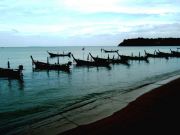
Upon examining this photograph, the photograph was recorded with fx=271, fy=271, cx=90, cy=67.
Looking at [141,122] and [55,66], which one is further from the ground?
[55,66]

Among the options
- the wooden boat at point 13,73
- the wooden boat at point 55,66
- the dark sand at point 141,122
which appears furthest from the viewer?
the wooden boat at point 55,66

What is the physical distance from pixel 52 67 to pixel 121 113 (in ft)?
118

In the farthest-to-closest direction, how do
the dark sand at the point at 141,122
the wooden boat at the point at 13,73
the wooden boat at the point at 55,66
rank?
1. the wooden boat at the point at 55,66
2. the wooden boat at the point at 13,73
3. the dark sand at the point at 141,122

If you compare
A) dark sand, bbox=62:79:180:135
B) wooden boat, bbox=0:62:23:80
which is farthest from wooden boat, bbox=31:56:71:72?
dark sand, bbox=62:79:180:135

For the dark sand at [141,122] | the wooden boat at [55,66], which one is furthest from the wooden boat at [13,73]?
the dark sand at [141,122]

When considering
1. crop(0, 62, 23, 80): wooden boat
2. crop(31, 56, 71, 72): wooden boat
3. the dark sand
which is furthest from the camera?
crop(31, 56, 71, 72): wooden boat

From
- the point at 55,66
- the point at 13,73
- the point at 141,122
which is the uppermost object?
the point at 55,66

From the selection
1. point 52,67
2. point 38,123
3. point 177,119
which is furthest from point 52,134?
point 52,67

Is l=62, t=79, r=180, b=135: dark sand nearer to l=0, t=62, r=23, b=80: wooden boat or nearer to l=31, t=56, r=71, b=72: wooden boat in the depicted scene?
l=0, t=62, r=23, b=80: wooden boat

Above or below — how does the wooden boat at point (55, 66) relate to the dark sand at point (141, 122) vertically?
above

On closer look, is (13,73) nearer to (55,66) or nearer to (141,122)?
(55,66)

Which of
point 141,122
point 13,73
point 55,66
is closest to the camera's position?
point 141,122

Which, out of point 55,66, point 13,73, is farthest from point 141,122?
point 55,66

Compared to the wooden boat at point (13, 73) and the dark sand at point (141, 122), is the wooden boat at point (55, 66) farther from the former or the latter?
the dark sand at point (141, 122)
